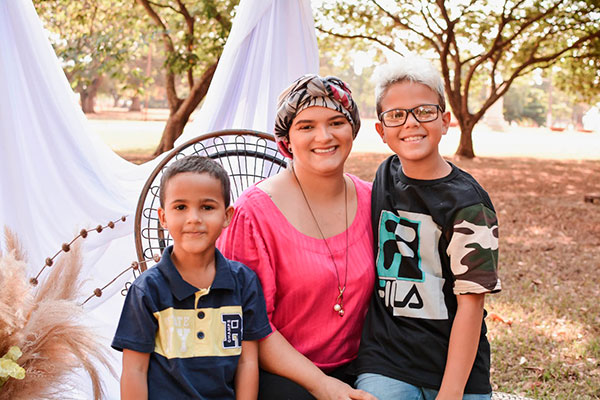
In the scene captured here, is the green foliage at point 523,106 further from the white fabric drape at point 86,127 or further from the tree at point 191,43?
the white fabric drape at point 86,127

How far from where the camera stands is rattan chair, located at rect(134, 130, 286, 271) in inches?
94.7

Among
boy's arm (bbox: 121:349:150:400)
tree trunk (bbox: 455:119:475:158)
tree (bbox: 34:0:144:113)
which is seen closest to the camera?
boy's arm (bbox: 121:349:150:400)

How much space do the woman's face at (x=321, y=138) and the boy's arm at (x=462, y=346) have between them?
1.95 ft

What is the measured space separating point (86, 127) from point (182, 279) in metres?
1.37

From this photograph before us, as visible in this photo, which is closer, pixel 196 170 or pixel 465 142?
pixel 196 170

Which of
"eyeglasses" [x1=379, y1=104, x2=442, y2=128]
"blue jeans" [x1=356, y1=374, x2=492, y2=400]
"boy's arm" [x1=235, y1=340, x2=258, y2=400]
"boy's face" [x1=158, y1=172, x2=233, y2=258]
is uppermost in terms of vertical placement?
"eyeglasses" [x1=379, y1=104, x2=442, y2=128]

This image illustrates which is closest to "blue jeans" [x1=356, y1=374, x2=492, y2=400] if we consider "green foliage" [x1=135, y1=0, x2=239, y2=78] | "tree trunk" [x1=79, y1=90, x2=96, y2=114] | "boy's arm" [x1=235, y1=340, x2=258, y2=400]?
"boy's arm" [x1=235, y1=340, x2=258, y2=400]

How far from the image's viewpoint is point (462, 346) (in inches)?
69.4

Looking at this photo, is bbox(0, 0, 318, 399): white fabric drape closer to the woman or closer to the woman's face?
the woman

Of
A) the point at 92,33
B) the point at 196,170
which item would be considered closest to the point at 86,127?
the point at 196,170

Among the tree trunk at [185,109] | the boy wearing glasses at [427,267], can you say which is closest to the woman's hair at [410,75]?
the boy wearing glasses at [427,267]

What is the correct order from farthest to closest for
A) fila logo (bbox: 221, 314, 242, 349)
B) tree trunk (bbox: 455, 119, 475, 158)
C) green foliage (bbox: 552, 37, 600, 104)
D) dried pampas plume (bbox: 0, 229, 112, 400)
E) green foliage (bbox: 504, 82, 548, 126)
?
green foliage (bbox: 504, 82, 548, 126) < tree trunk (bbox: 455, 119, 475, 158) < green foliage (bbox: 552, 37, 600, 104) < fila logo (bbox: 221, 314, 242, 349) < dried pampas plume (bbox: 0, 229, 112, 400)

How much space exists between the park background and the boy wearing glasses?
1.94 feet

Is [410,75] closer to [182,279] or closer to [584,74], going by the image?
[182,279]
